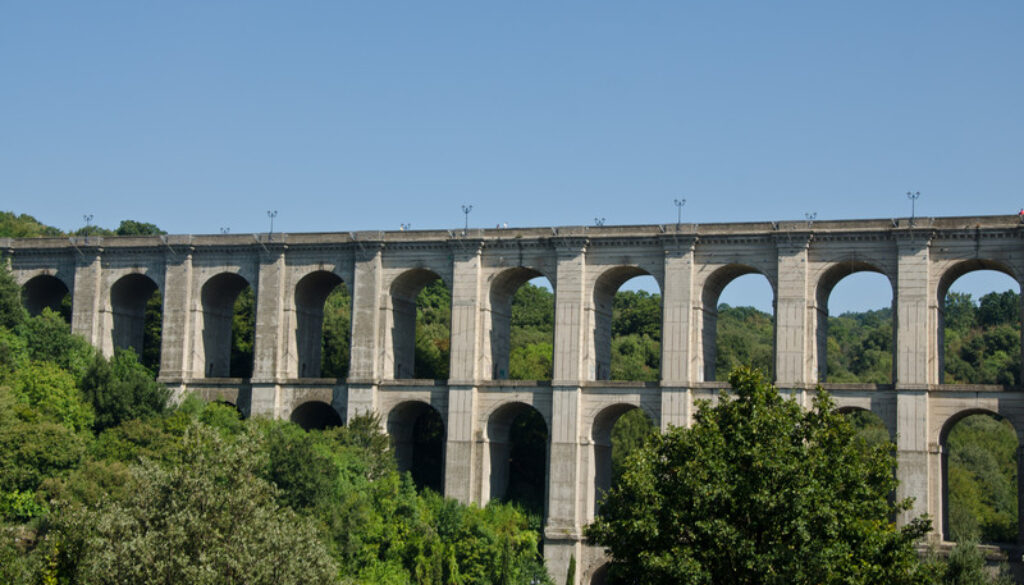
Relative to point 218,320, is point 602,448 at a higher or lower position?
lower

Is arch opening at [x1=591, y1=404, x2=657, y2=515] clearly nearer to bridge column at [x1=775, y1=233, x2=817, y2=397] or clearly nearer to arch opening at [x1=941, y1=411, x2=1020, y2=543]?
bridge column at [x1=775, y1=233, x2=817, y2=397]

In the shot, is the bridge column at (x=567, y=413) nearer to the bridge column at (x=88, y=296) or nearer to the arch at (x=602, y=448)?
the arch at (x=602, y=448)

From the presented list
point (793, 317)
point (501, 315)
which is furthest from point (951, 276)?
point (501, 315)

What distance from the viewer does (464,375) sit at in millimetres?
69188

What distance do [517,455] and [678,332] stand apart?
49.0ft

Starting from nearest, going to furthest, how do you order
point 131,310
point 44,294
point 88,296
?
1. point 88,296
2. point 131,310
3. point 44,294

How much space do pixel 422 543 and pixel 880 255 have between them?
24.1m

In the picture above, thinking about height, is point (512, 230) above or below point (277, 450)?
above

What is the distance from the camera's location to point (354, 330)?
71.5 m

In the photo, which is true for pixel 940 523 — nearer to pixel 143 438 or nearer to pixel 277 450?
pixel 277 450

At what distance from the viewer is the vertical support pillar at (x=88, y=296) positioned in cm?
7619

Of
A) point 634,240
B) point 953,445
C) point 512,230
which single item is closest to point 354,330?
point 512,230

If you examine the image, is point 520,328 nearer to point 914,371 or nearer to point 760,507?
point 914,371

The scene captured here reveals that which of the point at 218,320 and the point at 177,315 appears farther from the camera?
the point at 218,320
